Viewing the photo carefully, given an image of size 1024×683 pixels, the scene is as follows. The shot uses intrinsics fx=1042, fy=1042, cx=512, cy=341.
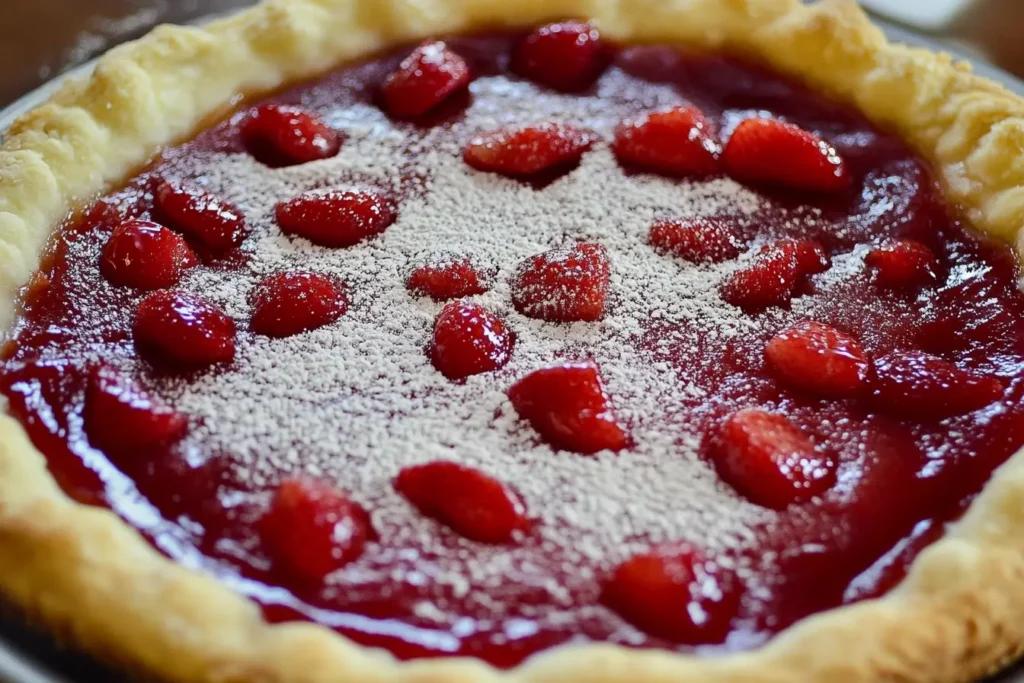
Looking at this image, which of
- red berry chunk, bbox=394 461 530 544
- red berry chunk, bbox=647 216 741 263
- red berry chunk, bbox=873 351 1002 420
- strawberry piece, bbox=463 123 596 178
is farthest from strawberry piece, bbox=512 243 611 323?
red berry chunk, bbox=873 351 1002 420

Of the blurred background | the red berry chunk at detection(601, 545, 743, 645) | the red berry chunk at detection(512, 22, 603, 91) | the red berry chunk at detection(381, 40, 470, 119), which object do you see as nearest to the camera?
the red berry chunk at detection(601, 545, 743, 645)

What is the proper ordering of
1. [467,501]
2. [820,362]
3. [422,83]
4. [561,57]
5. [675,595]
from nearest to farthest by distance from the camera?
[675,595]
[467,501]
[820,362]
[422,83]
[561,57]

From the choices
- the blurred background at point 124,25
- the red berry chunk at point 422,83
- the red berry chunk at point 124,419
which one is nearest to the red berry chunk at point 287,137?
the red berry chunk at point 422,83

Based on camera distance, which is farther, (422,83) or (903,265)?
(422,83)

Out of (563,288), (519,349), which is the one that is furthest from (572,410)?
(563,288)

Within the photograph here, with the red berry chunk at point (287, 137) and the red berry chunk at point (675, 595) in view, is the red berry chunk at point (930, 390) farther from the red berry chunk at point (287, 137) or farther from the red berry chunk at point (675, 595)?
the red berry chunk at point (287, 137)

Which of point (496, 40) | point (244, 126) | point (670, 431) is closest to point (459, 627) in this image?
point (670, 431)

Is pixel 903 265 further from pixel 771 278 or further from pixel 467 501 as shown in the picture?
pixel 467 501

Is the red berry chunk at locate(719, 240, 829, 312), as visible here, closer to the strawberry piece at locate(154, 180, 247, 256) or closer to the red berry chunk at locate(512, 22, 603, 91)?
the red berry chunk at locate(512, 22, 603, 91)
